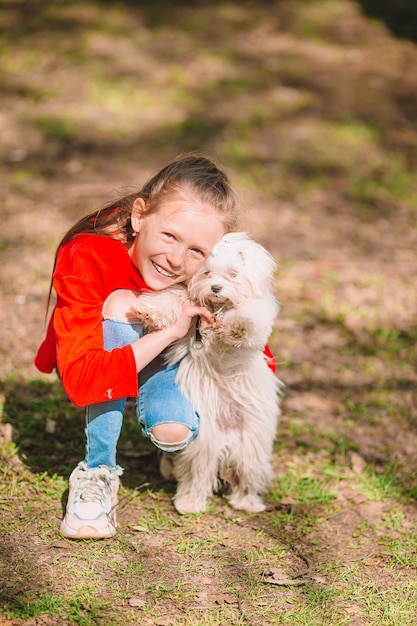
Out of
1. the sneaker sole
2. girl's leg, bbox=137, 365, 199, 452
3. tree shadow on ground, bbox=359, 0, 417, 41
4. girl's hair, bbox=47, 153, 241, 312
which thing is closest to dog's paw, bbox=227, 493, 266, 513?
girl's leg, bbox=137, 365, 199, 452

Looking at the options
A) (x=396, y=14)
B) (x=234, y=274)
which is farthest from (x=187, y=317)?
(x=396, y=14)

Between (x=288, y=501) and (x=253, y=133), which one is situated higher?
(x=288, y=501)

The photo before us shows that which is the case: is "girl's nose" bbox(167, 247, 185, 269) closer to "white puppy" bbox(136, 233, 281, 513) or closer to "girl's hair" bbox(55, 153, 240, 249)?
"white puppy" bbox(136, 233, 281, 513)

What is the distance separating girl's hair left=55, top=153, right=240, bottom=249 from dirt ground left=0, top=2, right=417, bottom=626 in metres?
0.50

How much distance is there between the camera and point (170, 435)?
2.94 m

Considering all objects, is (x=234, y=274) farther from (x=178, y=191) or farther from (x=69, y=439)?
(x=69, y=439)

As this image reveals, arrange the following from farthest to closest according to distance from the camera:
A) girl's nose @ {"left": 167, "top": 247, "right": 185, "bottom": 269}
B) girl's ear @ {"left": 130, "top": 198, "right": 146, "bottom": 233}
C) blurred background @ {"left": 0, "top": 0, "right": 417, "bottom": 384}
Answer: blurred background @ {"left": 0, "top": 0, "right": 417, "bottom": 384}, girl's ear @ {"left": 130, "top": 198, "right": 146, "bottom": 233}, girl's nose @ {"left": 167, "top": 247, "right": 185, "bottom": 269}

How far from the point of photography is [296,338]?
4863mm

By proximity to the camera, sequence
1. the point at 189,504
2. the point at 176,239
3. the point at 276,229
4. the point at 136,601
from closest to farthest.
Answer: the point at 136,601 → the point at 176,239 → the point at 189,504 → the point at 276,229

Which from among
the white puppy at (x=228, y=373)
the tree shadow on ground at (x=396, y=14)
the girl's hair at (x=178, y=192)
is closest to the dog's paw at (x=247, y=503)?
the white puppy at (x=228, y=373)

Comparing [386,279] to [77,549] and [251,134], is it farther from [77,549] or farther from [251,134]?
[77,549]

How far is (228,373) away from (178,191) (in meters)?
0.78

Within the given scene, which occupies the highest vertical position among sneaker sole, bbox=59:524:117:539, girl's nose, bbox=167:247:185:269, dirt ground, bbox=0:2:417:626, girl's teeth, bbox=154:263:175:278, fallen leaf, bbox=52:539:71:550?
girl's nose, bbox=167:247:185:269

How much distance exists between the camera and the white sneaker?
9.29 ft
